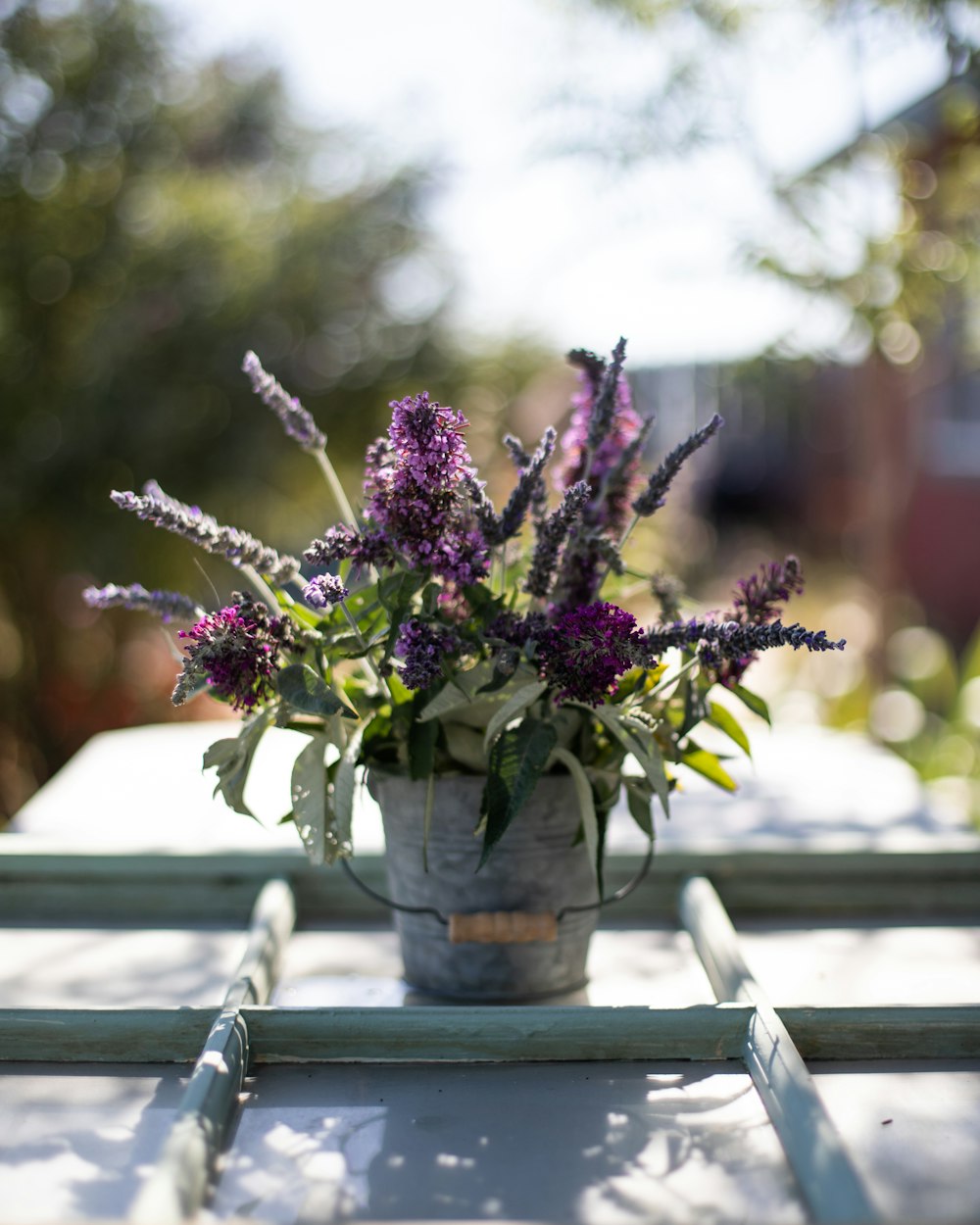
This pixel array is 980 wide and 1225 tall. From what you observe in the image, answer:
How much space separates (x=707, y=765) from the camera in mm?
1157

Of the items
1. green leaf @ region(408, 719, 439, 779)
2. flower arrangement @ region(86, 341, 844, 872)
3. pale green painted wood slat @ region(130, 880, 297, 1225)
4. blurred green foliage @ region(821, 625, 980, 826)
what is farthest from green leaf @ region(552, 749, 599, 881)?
blurred green foliage @ region(821, 625, 980, 826)

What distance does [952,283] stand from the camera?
363cm

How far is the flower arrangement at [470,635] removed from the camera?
946 mm

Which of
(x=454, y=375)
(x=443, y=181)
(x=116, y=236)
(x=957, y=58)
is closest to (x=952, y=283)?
(x=957, y=58)

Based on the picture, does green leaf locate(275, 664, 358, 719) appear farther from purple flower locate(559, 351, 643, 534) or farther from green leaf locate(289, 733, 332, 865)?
purple flower locate(559, 351, 643, 534)

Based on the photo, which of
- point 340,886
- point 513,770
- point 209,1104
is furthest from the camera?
point 340,886

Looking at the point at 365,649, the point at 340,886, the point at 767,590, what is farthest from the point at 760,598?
the point at 340,886

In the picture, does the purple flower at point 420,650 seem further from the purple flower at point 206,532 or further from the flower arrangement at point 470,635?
the purple flower at point 206,532

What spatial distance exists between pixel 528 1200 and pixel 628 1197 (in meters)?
0.07

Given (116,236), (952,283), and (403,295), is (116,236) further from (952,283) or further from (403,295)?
(952,283)

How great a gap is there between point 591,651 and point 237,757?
0.33 m

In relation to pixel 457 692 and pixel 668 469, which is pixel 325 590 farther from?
pixel 668 469

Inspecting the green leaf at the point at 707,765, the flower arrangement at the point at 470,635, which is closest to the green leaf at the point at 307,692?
the flower arrangement at the point at 470,635

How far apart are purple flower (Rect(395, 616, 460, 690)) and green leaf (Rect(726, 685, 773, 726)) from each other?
266 millimetres
